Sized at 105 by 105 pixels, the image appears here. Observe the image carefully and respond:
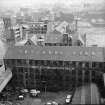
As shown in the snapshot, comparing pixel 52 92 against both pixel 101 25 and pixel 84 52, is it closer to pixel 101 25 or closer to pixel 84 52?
pixel 84 52

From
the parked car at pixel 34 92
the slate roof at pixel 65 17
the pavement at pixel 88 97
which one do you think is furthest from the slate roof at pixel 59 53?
the slate roof at pixel 65 17

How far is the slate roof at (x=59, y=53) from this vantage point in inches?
293

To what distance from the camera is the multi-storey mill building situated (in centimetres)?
741

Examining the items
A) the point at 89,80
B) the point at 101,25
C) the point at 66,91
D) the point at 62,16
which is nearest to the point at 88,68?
the point at 89,80

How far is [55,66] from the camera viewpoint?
757cm

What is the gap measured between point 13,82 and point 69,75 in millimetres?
2323

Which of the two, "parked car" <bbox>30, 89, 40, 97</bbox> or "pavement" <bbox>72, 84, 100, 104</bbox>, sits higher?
"pavement" <bbox>72, 84, 100, 104</bbox>

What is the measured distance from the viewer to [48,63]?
7.57m

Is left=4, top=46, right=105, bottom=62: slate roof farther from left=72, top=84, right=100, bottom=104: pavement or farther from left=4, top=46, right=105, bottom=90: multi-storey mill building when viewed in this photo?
left=72, top=84, right=100, bottom=104: pavement

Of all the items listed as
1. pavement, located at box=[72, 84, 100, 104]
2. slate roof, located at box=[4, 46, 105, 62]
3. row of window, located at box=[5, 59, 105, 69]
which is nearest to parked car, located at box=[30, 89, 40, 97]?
row of window, located at box=[5, 59, 105, 69]

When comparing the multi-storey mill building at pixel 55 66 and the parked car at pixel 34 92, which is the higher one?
the multi-storey mill building at pixel 55 66

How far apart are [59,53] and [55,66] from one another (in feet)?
1.79

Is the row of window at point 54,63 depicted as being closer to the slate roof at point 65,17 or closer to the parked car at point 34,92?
the parked car at point 34,92

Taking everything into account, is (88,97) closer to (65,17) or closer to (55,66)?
(55,66)
